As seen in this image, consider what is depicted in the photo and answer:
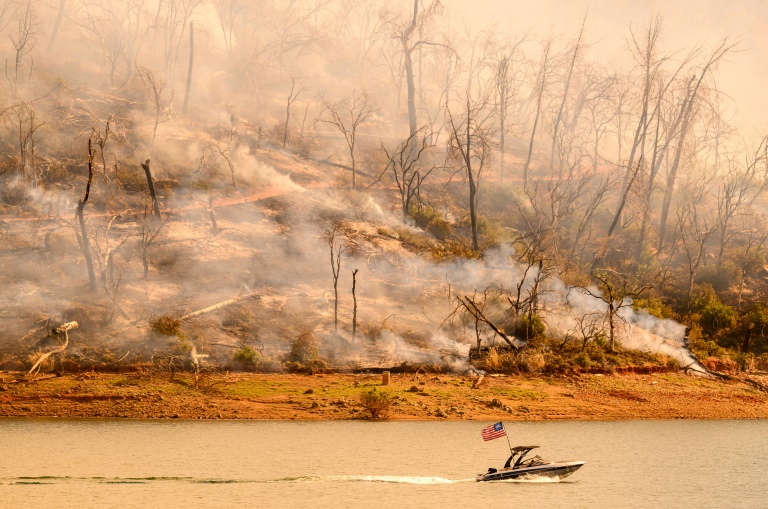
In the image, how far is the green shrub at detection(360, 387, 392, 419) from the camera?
31.9 meters

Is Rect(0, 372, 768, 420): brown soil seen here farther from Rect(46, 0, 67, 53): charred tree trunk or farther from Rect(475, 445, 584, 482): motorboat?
Rect(46, 0, 67, 53): charred tree trunk

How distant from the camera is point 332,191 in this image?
191 ft

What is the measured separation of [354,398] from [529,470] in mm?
11222

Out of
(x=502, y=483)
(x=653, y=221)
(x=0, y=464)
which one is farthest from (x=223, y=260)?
(x=653, y=221)

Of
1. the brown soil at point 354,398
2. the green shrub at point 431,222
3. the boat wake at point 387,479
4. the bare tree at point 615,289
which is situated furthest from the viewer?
the green shrub at point 431,222

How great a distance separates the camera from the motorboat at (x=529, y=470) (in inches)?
931

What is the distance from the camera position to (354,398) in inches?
1312

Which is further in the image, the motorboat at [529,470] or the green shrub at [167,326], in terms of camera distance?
the green shrub at [167,326]

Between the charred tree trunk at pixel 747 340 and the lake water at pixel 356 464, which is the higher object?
the charred tree trunk at pixel 747 340

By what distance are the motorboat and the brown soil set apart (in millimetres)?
8388

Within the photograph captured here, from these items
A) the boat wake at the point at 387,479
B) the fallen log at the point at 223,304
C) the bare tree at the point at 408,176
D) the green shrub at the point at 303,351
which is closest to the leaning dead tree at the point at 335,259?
the green shrub at the point at 303,351

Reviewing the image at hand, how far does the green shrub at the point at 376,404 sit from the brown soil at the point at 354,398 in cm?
37

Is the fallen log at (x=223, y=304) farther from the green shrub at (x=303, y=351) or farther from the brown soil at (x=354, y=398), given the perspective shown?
the green shrub at (x=303, y=351)

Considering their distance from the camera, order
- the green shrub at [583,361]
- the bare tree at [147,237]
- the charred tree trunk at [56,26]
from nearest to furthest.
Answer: the green shrub at [583,361] → the bare tree at [147,237] → the charred tree trunk at [56,26]
